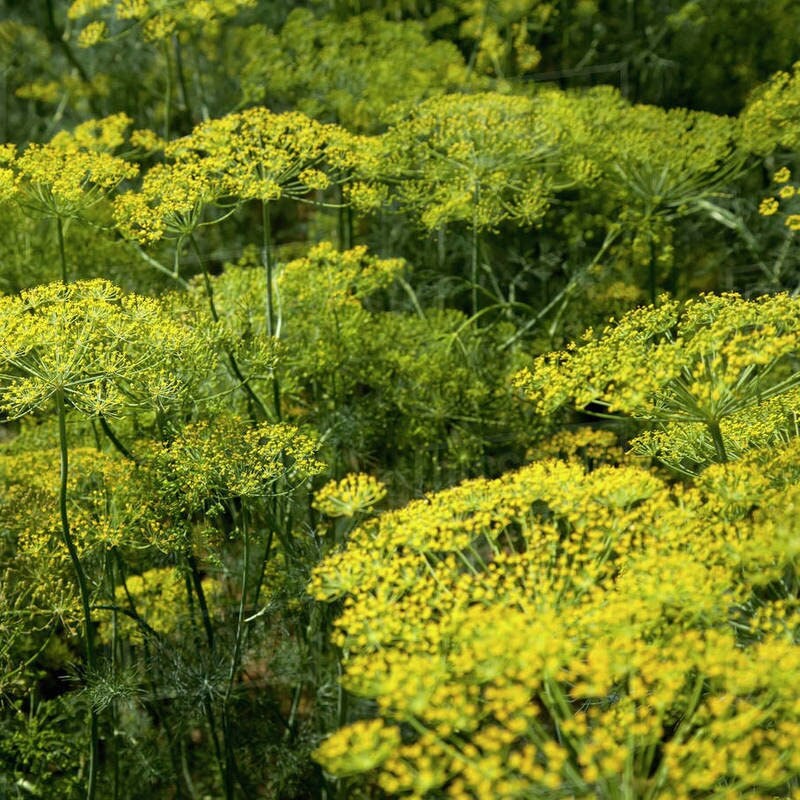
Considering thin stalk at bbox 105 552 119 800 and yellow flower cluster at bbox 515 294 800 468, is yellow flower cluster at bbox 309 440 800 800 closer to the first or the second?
yellow flower cluster at bbox 515 294 800 468

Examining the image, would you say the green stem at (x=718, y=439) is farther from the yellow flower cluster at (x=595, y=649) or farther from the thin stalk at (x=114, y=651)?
the thin stalk at (x=114, y=651)

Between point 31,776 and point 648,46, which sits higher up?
point 648,46

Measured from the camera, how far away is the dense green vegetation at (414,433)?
263 cm

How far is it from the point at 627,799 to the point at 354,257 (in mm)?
3257

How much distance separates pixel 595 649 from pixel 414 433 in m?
2.69

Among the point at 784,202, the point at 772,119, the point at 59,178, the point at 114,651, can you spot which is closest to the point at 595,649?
the point at 114,651

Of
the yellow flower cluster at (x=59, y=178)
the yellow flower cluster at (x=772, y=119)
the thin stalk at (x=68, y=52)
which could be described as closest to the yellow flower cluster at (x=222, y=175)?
the yellow flower cluster at (x=59, y=178)

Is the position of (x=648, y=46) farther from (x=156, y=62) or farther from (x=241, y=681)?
(x=241, y=681)

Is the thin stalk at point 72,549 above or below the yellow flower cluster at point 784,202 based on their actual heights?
below

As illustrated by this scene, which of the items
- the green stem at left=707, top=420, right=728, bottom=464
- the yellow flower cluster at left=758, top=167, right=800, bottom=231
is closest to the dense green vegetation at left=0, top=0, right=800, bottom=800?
the green stem at left=707, top=420, right=728, bottom=464

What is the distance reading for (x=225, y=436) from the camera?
12.7ft

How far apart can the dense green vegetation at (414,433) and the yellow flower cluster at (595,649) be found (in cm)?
2

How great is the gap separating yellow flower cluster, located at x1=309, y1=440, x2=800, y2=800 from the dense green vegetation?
16 mm

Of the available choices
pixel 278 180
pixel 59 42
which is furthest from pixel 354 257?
pixel 59 42
